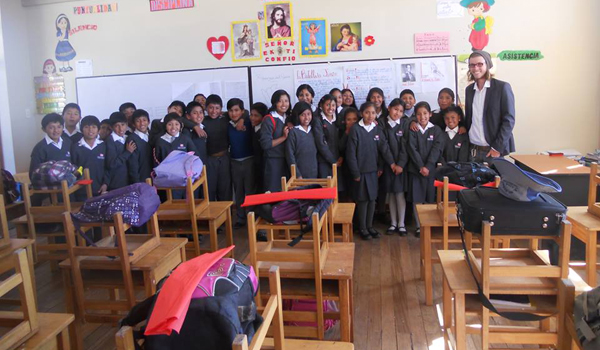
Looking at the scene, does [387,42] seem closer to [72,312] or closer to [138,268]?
[138,268]

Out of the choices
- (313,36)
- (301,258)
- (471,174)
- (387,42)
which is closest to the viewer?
(301,258)

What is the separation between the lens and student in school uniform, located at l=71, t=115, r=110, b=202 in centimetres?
402

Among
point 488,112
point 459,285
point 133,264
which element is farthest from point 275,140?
point 459,285

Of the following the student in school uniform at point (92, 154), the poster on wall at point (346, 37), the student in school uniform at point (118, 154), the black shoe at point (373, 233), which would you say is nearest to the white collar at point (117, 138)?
the student in school uniform at point (118, 154)

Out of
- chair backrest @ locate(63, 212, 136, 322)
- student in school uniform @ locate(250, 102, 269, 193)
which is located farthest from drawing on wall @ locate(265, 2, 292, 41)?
chair backrest @ locate(63, 212, 136, 322)

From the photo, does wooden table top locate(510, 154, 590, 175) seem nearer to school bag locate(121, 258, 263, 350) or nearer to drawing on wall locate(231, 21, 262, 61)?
drawing on wall locate(231, 21, 262, 61)

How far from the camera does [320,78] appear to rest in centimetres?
Answer: 484

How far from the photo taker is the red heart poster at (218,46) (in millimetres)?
4992

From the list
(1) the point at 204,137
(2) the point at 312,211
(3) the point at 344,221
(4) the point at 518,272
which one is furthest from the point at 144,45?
(4) the point at 518,272

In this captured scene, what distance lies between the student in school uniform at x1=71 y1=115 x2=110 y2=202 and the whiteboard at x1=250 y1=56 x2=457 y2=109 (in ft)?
5.51

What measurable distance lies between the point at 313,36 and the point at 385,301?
3.03m

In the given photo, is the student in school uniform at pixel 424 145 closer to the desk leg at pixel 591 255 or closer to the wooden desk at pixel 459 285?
the desk leg at pixel 591 255

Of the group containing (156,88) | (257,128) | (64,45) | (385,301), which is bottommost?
(385,301)

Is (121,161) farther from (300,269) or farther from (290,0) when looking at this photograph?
(300,269)
